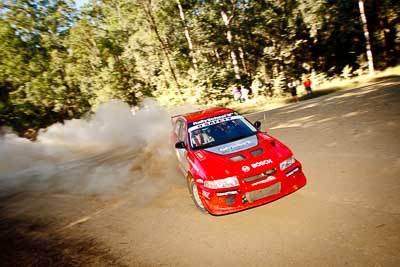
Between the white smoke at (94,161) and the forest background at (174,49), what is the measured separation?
6926 mm

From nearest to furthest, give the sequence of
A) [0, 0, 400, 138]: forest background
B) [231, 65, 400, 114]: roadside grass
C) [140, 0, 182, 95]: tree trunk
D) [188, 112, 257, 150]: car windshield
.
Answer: [188, 112, 257, 150]: car windshield → [231, 65, 400, 114]: roadside grass → [140, 0, 182, 95]: tree trunk → [0, 0, 400, 138]: forest background

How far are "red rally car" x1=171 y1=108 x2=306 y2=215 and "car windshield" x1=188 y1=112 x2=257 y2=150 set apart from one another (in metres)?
0.02

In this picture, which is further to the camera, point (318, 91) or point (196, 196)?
point (318, 91)

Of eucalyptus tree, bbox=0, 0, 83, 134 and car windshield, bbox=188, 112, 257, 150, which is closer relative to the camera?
car windshield, bbox=188, 112, 257, 150

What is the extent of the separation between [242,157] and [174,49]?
957 inches

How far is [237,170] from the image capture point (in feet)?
15.7

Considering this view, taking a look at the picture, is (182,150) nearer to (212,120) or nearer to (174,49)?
A: (212,120)

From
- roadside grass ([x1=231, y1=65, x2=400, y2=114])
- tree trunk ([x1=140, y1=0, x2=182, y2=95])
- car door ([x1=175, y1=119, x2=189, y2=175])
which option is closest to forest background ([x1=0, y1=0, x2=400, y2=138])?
tree trunk ([x1=140, y1=0, x2=182, y2=95])

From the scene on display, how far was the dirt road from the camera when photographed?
385 cm

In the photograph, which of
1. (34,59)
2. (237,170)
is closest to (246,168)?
(237,170)

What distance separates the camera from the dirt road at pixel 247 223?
3.85 m

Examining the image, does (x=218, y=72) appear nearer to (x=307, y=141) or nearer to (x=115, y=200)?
(x=307, y=141)

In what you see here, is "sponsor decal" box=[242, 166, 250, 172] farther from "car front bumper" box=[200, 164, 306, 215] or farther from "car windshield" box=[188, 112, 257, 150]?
"car windshield" box=[188, 112, 257, 150]

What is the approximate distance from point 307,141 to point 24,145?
1990cm
